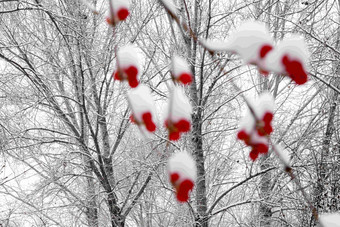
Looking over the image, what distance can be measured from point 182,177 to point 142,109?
6.7 inches

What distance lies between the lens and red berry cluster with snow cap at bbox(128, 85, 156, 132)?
79 cm

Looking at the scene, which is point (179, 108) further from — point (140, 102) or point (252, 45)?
point (252, 45)

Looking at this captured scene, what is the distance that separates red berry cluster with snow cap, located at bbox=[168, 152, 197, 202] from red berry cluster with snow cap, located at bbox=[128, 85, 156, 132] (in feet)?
0.33

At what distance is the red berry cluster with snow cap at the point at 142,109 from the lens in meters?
0.79

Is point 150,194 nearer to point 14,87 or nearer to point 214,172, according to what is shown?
point 214,172

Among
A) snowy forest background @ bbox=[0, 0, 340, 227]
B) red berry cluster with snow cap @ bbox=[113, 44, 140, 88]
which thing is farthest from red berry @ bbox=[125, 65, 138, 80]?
snowy forest background @ bbox=[0, 0, 340, 227]

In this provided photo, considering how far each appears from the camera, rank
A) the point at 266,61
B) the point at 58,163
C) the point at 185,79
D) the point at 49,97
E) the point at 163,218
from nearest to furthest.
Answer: the point at 266,61, the point at 185,79, the point at 49,97, the point at 58,163, the point at 163,218

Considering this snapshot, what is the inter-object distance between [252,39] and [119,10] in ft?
1.12

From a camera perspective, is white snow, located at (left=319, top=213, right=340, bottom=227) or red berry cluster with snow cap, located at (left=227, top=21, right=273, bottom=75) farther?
white snow, located at (left=319, top=213, right=340, bottom=227)

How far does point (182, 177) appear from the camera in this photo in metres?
0.82

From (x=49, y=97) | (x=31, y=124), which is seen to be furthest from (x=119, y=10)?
(x=31, y=124)

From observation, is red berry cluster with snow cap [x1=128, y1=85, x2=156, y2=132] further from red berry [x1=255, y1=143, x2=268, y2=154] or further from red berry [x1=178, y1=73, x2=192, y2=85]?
red berry [x1=255, y1=143, x2=268, y2=154]

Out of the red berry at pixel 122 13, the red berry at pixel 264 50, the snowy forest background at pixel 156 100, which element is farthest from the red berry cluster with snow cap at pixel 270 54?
the snowy forest background at pixel 156 100

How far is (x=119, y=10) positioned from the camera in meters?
0.91
